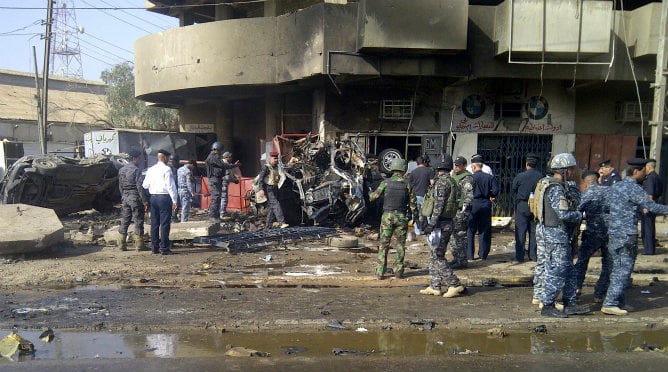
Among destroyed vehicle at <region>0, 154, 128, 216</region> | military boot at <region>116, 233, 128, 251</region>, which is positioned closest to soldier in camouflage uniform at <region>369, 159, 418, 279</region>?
military boot at <region>116, 233, 128, 251</region>

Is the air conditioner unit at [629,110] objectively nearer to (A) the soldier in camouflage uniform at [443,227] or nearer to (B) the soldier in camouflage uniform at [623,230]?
(B) the soldier in camouflage uniform at [623,230]

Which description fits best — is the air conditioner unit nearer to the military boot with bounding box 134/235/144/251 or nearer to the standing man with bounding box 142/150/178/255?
the standing man with bounding box 142/150/178/255

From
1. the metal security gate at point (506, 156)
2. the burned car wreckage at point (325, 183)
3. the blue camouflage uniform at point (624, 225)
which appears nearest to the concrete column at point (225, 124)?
the burned car wreckage at point (325, 183)

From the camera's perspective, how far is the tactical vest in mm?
6750

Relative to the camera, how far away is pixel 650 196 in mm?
8016

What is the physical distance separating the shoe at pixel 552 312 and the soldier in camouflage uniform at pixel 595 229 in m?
0.50

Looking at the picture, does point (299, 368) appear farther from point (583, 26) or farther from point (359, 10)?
point (583, 26)

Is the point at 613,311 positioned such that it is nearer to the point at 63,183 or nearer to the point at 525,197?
the point at 525,197

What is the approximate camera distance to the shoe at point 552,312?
215 inches

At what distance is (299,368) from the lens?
417 cm

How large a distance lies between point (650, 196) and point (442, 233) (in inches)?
171

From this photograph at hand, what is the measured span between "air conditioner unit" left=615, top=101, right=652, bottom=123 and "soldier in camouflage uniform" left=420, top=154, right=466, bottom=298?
10.2m

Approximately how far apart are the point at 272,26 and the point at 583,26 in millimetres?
7933

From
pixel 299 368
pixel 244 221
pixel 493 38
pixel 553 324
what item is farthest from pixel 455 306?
pixel 493 38
